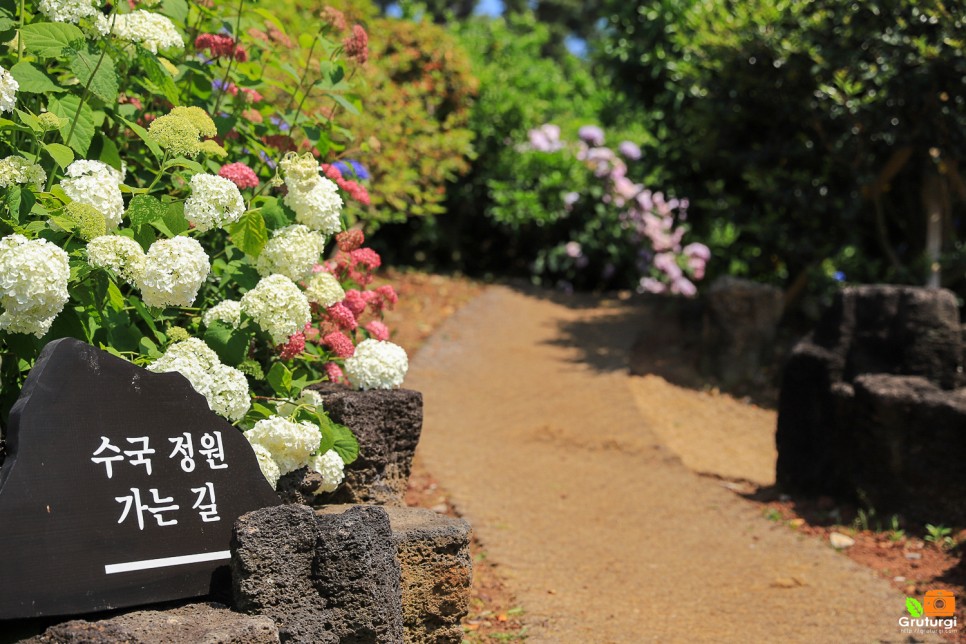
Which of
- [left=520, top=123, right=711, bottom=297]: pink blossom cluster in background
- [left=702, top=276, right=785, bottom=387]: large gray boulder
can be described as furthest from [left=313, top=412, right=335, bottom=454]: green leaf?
[left=520, top=123, right=711, bottom=297]: pink blossom cluster in background

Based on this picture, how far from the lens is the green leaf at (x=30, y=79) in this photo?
3.13 metres

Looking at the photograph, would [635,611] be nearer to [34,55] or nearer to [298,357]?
[298,357]

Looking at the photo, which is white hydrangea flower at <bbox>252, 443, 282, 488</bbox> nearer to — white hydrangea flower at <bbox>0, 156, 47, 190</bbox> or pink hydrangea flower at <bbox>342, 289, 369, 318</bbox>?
pink hydrangea flower at <bbox>342, 289, 369, 318</bbox>

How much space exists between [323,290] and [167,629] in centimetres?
138

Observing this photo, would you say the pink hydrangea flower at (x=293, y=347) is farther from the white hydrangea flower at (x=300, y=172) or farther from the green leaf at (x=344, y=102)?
the green leaf at (x=344, y=102)

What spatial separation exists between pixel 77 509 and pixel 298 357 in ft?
3.64

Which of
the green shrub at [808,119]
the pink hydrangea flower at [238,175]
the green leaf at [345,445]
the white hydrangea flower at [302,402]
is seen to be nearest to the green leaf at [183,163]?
the pink hydrangea flower at [238,175]

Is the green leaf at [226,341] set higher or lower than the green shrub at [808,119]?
lower

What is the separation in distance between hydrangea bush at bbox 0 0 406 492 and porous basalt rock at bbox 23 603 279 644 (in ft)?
1.94

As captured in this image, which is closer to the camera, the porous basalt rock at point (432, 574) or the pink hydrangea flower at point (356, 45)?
the porous basalt rock at point (432, 574)

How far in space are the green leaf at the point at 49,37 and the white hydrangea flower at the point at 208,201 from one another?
0.55m

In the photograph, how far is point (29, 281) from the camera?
8.53 feet

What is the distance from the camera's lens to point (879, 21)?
8.06 meters

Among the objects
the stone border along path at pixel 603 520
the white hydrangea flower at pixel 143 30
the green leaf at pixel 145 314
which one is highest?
the white hydrangea flower at pixel 143 30
